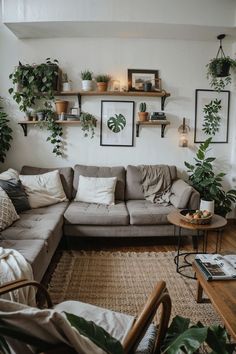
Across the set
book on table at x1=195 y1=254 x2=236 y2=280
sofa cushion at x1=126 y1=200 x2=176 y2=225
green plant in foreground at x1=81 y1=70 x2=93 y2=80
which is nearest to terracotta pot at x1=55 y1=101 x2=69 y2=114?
green plant in foreground at x1=81 y1=70 x2=93 y2=80

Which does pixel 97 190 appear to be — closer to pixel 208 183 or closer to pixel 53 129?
pixel 53 129

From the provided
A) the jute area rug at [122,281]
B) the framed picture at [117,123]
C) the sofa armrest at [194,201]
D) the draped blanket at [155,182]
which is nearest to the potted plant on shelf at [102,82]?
the framed picture at [117,123]

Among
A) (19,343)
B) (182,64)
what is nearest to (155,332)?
(19,343)

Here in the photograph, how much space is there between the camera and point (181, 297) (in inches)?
88.4

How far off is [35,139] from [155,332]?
312 centimetres

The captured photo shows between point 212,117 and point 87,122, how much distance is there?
1.75 metres

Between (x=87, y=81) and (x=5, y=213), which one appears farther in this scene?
(x=87, y=81)

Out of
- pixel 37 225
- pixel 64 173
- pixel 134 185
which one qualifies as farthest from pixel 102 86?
pixel 37 225

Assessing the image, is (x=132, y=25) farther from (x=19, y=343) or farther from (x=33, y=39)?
(x=19, y=343)

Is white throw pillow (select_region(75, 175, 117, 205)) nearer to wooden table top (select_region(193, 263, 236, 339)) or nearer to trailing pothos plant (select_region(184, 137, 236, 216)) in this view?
trailing pothos plant (select_region(184, 137, 236, 216))

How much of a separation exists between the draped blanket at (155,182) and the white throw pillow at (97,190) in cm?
43

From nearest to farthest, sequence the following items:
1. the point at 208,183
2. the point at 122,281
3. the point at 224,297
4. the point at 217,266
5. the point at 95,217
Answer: the point at 224,297 < the point at 217,266 < the point at 122,281 < the point at 95,217 < the point at 208,183

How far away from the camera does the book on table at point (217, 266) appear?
189 cm

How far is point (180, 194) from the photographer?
3242 millimetres
